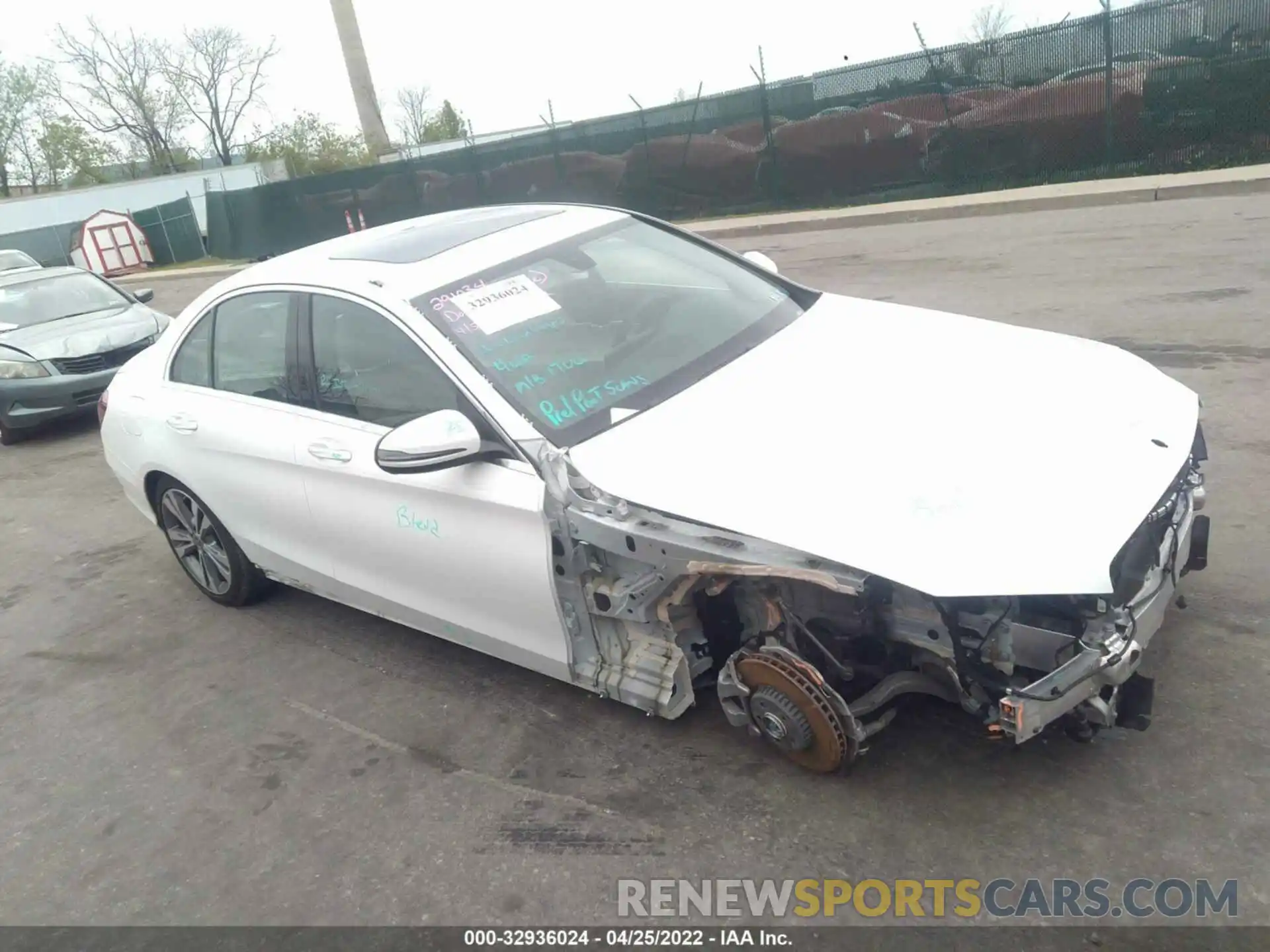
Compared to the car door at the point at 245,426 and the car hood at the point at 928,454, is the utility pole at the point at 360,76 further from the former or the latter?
the car hood at the point at 928,454

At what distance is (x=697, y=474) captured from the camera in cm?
307

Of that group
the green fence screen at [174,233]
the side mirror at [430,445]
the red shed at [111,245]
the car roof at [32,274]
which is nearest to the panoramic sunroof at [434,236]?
the side mirror at [430,445]

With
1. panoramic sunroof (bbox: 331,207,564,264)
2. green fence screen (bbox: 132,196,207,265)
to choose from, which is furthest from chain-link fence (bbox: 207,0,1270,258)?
panoramic sunroof (bbox: 331,207,564,264)

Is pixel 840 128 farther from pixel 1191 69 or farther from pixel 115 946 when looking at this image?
pixel 115 946

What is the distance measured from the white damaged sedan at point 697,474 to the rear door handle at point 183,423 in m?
0.02

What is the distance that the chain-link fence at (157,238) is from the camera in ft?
113

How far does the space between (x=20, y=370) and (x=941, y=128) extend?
14445 millimetres

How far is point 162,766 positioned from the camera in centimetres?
396

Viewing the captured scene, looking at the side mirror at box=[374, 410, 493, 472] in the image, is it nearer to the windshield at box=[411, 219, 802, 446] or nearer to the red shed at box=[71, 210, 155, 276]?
the windshield at box=[411, 219, 802, 446]

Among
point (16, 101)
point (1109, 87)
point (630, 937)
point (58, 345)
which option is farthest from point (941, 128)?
point (16, 101)

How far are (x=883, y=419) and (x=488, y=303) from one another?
60.9 inches

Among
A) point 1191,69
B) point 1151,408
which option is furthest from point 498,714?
point 1191,69

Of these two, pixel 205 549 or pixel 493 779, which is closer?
pixel 493 779

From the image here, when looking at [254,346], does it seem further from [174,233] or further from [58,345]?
[174,233]
